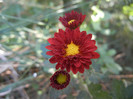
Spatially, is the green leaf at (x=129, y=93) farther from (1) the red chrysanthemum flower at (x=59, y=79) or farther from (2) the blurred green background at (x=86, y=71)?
(1) the red chrysanthemum flower at (x=59, y=79)

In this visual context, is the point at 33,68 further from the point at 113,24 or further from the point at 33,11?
the point at 113,24

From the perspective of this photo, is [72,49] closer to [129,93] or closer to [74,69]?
[74,69]

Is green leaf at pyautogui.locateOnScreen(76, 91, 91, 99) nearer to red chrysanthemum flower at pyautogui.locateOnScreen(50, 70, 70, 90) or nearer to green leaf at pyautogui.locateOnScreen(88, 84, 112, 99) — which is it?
green leaf at pyautogui.locateOnScreen(88, 84, 112, 99)

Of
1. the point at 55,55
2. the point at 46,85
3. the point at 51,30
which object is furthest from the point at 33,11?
the point at 55,55

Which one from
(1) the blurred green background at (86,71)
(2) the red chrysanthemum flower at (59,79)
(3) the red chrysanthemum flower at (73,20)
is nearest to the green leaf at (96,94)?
(1) the blurred green background at (86,71)

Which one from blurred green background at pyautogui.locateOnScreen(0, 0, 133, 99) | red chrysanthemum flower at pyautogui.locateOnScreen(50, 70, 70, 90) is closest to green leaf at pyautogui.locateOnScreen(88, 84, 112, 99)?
blurred green background at pyautogui.locateOnScreen(0, 0, 133, 99)

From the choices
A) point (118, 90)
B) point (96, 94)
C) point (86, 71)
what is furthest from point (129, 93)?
point (86, 71)
